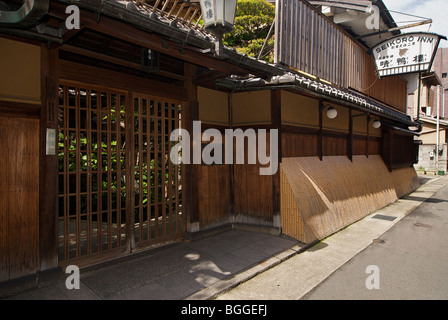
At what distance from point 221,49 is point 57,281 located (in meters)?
4.89

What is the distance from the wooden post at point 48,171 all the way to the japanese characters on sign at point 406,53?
1378 cm

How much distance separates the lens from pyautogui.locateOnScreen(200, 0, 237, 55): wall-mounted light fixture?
444cm

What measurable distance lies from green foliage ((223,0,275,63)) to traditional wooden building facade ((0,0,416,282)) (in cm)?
636

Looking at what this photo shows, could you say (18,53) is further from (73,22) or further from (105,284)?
(105,284)

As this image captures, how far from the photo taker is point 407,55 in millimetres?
12625

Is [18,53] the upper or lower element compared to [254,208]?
upper

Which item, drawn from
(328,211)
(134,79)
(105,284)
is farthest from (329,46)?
(105,284)

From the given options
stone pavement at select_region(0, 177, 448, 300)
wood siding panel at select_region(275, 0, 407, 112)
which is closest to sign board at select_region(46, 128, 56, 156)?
stone pavement at select_region(0, 177, 448, 300)

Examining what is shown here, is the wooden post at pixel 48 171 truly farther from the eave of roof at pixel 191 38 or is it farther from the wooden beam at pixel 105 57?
the eave of roof at pixel 191 38

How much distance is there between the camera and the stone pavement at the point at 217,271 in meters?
4.48

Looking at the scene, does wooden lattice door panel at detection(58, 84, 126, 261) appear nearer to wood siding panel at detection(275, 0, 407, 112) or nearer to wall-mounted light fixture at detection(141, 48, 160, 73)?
wall-mounted light fixture at detection(141, 48, 160, 73)

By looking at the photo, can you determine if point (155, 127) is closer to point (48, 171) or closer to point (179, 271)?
point (48, 171)

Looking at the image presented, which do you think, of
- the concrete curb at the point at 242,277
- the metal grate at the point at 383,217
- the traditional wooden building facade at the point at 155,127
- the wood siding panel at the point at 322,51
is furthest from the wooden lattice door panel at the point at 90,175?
the metal grate at the point at 383,217

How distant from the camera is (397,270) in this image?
5.66 meters
